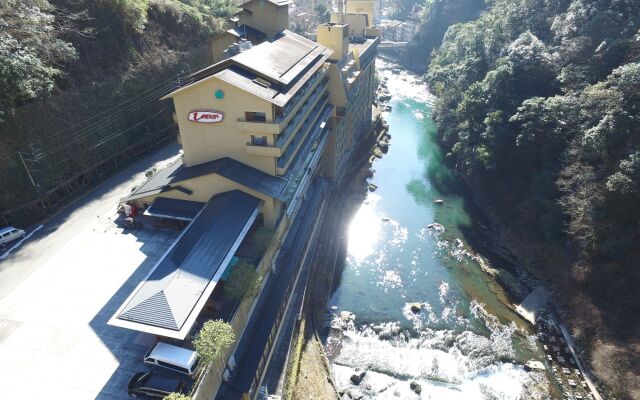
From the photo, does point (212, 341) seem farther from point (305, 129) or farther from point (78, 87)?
point (78, 87)

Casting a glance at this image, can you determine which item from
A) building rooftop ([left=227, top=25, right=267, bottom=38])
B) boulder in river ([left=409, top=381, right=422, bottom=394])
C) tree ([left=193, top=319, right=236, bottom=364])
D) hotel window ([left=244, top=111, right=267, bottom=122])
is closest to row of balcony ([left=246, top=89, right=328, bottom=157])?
hotel window ([left=244, top=111, right=267, bottom=122])

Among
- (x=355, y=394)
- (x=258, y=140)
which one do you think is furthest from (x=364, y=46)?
(x=355, y=394)

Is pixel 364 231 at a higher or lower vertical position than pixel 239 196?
lower

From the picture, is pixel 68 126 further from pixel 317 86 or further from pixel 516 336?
pixel 516 336

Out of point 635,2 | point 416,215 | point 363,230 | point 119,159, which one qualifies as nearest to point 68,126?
point 119,159

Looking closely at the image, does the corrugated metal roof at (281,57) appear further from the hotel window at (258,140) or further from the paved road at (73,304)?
the paved road at (73,304)
